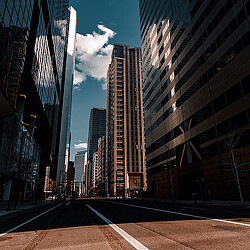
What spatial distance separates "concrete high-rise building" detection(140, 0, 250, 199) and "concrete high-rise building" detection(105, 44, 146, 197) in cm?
5674

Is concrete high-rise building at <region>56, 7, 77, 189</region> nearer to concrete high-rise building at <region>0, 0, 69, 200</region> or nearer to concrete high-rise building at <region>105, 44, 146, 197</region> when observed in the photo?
concrete high-rise building at <region>105, 44, 146, 197</region>

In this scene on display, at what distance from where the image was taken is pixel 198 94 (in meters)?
38.2

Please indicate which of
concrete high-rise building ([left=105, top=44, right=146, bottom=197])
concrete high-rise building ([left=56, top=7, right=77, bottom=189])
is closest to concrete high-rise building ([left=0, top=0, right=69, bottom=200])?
concrete high-rise building ([left=105, top=44, right=146, bottom=197])

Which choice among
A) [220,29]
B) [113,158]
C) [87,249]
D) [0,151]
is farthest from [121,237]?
[113,158]

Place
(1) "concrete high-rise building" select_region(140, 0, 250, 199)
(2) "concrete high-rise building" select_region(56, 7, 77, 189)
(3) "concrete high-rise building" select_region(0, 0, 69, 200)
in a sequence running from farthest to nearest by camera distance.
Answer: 1. (2) "concrete high-rise building" select_region(56, 7, 77, 189)
2. (1) "concrete high-rise building" select_region(140, 0, 250, 199)
3. (3) "concrete high-rise building" select_region(0, 0, 69, 200)

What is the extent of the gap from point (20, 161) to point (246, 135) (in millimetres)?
34720

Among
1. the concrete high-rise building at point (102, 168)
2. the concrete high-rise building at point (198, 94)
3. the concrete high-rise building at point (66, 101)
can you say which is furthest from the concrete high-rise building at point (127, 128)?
the concrete high-rise building at point (198, 94)

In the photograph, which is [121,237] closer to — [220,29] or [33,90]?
[33,90]

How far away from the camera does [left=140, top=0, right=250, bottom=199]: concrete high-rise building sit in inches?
1142

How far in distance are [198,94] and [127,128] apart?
89348 millimetres

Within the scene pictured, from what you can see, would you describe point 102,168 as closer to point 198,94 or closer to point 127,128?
point 127,128

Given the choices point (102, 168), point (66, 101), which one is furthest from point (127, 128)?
point (102, 168)

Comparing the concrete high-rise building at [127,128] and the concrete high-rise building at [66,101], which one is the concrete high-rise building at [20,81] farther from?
the concrete high-rise building at [66,101]

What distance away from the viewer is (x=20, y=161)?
35906 mm
